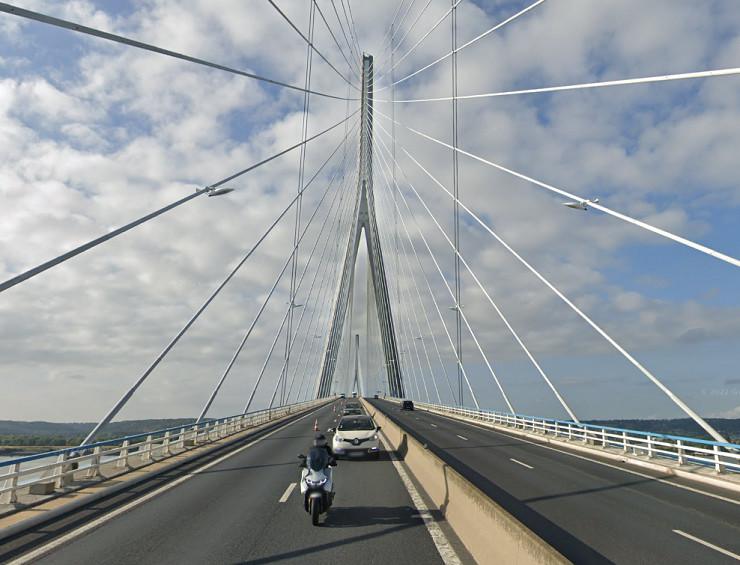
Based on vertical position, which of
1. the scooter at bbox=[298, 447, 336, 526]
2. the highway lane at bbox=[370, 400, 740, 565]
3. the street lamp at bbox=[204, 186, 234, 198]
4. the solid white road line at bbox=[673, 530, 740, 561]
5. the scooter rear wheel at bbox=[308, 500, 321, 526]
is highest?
the street lamp at bbox=[204, 186, 234, 198]

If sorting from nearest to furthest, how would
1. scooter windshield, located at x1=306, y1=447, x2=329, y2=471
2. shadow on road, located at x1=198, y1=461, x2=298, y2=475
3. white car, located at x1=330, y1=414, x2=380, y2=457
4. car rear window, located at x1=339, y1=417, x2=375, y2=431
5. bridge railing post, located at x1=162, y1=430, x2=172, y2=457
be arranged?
scooter windshield, located at x1=306, y1=447, x2=329, y2=471, shadow on road, located at x1=198, y1=461, x2=298, y2=475, white car, located at x1=330, y1=414, x2=380, y2=457, car rear window, located at x1=339, y1=417, x2=375, y2=431, bridge railing post, located at x1=162, y1=430, x2=172, y2=457

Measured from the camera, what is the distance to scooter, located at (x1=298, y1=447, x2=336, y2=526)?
922 centimetres

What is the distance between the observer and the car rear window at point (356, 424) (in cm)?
1828

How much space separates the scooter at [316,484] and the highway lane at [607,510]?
3278 mm

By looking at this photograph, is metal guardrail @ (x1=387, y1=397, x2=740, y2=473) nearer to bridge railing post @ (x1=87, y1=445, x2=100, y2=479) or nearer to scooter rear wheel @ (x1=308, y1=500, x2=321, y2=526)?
scooter rear wheel @ (x1=308, y1=500, x2=321, y2=526)

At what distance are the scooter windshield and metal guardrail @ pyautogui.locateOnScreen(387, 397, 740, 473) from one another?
11125 millimetres

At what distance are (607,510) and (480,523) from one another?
479 centimetres

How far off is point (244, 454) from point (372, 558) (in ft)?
46.0

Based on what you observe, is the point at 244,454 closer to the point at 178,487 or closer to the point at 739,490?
the point at 178,487

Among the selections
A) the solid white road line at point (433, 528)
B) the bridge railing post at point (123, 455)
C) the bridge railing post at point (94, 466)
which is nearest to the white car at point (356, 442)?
the solid white road line at point (433, 528)

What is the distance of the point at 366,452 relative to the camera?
17344mm

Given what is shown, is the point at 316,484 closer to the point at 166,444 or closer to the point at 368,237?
the point at 166,444

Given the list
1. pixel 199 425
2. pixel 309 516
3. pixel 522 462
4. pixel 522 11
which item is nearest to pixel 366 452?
pixel 522 462

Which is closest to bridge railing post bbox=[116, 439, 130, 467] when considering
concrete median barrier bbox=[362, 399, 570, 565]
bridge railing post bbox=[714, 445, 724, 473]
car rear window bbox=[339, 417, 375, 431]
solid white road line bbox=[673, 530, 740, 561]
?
car rear window bbox=[339, 417, 375, 431]
